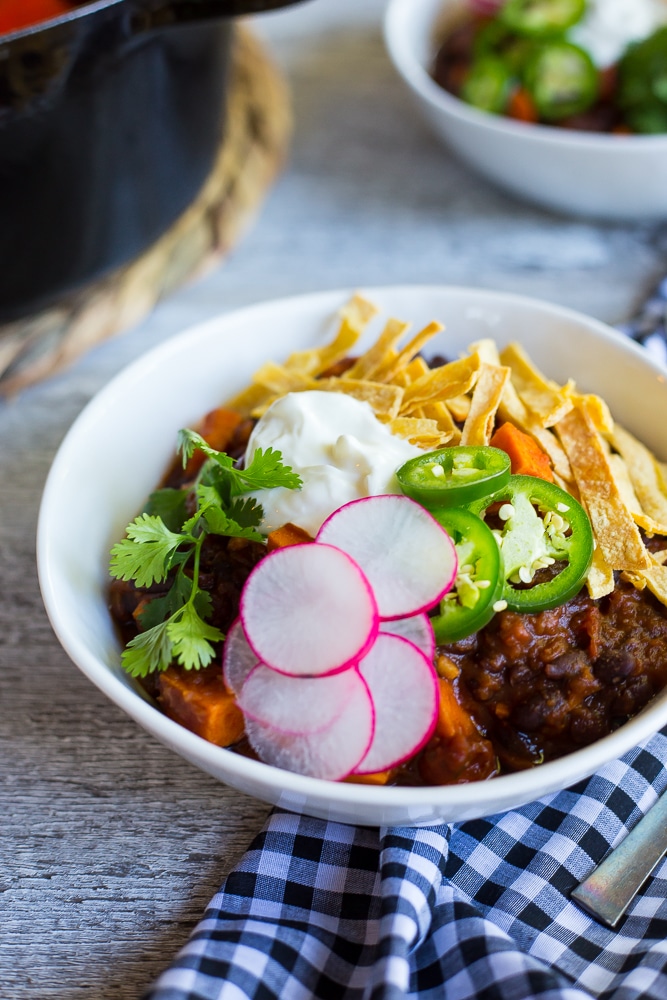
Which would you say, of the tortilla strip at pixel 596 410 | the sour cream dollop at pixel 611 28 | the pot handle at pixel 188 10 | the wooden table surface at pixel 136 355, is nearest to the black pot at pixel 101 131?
the pot handle at pixel 188 10

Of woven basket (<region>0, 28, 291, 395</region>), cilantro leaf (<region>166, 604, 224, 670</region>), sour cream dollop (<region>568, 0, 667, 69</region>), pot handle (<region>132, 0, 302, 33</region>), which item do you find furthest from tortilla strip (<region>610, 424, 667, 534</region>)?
sour cream dollop (<region>568, 0, 667, 69</region>)

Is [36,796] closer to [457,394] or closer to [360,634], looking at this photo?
[360,634]

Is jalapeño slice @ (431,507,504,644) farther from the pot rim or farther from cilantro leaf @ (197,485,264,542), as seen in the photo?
the pot rim

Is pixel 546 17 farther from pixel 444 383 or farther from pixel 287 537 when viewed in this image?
pixel 287 537

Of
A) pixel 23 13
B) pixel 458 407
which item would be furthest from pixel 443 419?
pixel 23 13

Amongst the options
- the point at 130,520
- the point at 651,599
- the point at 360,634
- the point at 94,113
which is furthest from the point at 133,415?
the point at 651,599

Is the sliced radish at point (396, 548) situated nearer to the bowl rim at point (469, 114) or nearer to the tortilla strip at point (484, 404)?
the tortilla strip at point (484, 404)
